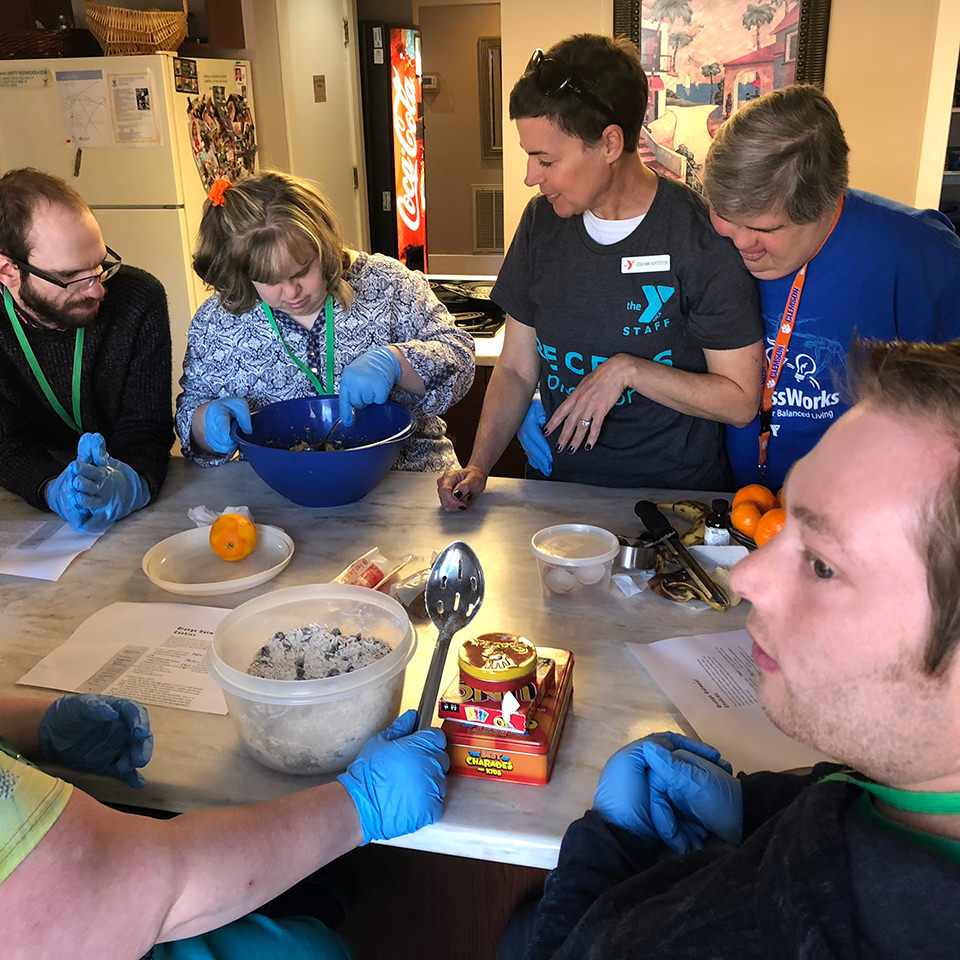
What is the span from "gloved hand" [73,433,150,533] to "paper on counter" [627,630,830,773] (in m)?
1.04

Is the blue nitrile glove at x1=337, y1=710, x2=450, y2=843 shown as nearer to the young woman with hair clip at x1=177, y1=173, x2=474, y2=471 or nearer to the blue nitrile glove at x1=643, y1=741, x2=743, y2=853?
the blue nitrile glove at x1=643, y1=741, x2=743, y2=853

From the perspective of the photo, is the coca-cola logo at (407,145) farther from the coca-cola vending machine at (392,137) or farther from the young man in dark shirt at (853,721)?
the young man in dark shirt at (853,721)

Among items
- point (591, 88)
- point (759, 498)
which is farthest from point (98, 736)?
point (591, 88)

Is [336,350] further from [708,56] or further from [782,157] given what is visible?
Answer: [708,56]

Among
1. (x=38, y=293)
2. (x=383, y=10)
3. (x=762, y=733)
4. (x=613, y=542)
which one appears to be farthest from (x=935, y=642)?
(x=383, y=10)

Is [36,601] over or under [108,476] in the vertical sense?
under

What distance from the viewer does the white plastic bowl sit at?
1.00 meters

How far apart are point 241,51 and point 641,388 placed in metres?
4.07

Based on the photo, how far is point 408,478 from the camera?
1933 mm

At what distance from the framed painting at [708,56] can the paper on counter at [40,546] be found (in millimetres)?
2585

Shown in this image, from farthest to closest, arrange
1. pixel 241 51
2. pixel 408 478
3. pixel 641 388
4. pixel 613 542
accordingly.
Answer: pixel 241 51 < pixel 408 478 < pixel 641 388 < pixel 613 542

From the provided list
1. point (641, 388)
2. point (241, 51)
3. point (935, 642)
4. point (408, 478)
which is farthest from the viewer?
point (241, 51)

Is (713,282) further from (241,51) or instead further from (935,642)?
(241,51)

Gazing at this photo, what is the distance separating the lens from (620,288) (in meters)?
1.84
